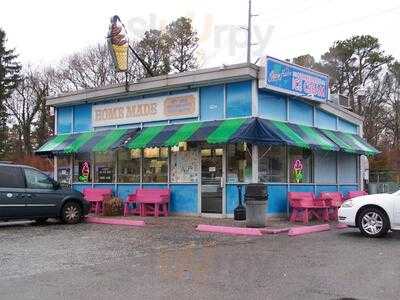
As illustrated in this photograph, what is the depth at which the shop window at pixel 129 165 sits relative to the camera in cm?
2011

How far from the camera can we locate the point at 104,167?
21.3 metres

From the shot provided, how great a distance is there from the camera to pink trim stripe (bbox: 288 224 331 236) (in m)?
14.0

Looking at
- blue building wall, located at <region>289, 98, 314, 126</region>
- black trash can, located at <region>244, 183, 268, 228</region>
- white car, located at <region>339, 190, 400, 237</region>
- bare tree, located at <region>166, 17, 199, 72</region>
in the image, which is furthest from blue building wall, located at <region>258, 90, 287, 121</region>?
bare tree, located at <region>166, 17, 199, 72</region>

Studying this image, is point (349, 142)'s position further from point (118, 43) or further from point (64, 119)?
point (64, 119)

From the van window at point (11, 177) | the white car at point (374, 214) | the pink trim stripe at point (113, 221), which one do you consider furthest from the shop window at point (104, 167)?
the white car at point (374, 214)

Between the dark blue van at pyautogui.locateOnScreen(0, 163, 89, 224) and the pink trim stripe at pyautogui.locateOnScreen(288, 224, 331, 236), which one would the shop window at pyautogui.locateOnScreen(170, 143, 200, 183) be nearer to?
the dark blue van at pyautogui.locateOnScreen(0, 163, 89, 224)

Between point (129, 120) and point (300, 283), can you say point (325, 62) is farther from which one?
point (300, 283)

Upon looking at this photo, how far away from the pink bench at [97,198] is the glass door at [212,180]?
12.5 feet

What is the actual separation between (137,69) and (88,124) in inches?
853

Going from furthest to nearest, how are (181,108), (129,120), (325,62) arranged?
1. (325,62)
2. (129,120)
3. (181,108)

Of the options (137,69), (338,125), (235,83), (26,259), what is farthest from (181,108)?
(137,69)

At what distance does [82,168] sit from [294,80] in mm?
9033

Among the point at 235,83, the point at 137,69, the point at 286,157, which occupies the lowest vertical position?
the point at 286,157

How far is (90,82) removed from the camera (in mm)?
48625
